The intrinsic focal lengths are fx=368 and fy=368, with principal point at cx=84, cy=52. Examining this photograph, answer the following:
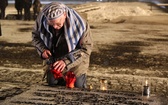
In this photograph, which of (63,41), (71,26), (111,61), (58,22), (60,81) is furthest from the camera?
(111,61)

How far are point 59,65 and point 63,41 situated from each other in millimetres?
291

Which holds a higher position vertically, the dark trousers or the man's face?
the man's face

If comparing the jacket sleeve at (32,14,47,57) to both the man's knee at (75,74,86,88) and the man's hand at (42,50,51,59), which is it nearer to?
the man's hand at (42,50,51,59)

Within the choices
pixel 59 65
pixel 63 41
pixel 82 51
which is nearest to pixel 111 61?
pixel 82 51

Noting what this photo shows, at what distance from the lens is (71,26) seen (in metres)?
4.04

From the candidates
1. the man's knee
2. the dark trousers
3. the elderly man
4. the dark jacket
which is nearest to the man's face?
the elderly man

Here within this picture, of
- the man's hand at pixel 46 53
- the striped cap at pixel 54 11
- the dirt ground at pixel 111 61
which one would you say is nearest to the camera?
the striped cap at pixel 54 11

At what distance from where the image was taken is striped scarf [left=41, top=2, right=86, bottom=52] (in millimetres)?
4012

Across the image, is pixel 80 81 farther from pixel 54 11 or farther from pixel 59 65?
pixel 54 11

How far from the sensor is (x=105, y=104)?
3352mm

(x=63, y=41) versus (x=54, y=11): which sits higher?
(x=54, y=11)

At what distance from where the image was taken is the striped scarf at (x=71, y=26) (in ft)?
13.2

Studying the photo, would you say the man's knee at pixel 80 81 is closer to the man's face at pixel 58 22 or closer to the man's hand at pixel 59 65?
the man's hand at pixel 59 65

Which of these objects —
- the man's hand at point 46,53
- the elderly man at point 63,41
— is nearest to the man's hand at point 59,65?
the elderly man at point 63,41
